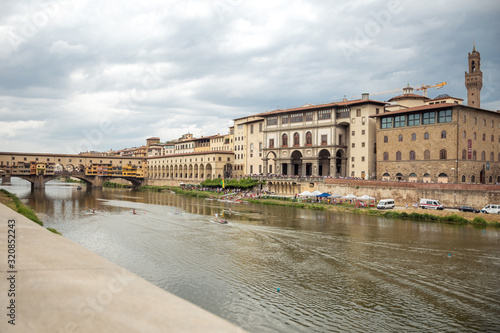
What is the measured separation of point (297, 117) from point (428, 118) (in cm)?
2394

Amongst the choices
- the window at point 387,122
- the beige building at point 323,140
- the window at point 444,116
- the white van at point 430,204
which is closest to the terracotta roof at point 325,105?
the beige building at point 323,140

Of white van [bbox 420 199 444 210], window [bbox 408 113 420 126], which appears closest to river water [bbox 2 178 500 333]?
white van [bbox 420 199 444 210]

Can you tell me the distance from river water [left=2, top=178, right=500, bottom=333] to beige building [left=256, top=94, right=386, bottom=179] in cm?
2435

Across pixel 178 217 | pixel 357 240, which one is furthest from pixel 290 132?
pixel 357 240

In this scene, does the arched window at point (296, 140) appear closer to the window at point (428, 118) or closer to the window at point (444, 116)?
the window at point (428, 118)

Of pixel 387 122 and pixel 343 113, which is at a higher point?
pixel 343 113

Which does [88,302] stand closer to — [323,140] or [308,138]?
[323,140]

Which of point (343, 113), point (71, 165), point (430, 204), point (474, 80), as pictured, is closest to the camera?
point (430, 204)

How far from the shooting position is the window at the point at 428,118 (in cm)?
4836

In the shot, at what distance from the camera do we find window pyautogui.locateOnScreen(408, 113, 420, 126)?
50.1 m

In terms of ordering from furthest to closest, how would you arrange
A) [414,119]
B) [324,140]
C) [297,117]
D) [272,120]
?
[272,120] < [297,117] < [324,140] < [414,119]

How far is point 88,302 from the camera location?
14.7 feet

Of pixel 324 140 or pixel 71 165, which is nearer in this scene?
pixel 324 140

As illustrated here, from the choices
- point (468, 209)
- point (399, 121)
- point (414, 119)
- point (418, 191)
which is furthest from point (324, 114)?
point (468, 209)
